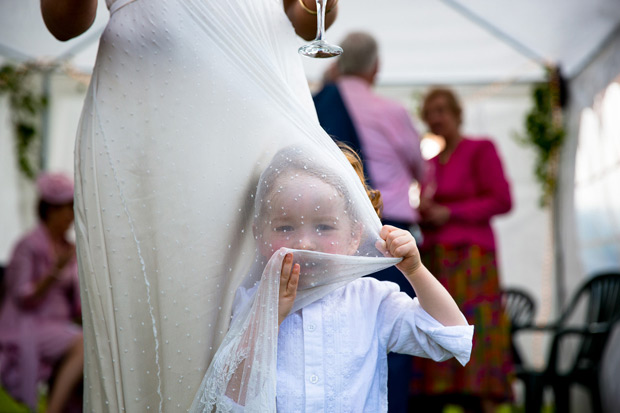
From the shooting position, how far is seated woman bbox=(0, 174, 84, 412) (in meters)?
3.52

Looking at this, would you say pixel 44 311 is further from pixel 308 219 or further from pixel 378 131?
pixel 308 219

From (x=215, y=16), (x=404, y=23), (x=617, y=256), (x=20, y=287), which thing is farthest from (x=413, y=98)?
(x=215, y=16)

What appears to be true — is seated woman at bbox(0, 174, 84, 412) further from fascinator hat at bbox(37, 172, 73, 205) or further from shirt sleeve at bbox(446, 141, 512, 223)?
shirt sleeve at bbox(446, 141, 512, 223)

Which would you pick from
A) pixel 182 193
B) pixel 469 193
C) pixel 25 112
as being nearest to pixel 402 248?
pixel 182 193

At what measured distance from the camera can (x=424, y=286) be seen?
141 centimetres

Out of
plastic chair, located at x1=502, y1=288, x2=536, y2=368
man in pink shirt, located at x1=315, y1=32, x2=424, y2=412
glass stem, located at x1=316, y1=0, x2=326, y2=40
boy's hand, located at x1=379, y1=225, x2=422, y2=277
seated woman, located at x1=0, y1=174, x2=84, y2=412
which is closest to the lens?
boy's hand, located at x1=379, y1=225, x2=422, y2=277

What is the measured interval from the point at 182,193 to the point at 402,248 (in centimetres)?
48

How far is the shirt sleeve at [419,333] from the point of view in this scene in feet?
4.61

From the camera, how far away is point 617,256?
4.40 metres

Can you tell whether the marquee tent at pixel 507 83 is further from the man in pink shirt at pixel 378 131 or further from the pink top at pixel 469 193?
the man in pink shirt at pixel 378 131

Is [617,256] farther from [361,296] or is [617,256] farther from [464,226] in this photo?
[361,296]

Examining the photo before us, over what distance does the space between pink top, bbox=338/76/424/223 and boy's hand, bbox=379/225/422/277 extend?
1265 millimetres

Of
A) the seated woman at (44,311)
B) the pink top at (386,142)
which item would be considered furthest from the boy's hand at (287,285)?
the seated woman at (44,311)

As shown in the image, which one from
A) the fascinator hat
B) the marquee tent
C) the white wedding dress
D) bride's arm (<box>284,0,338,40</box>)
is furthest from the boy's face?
the marquee tent
